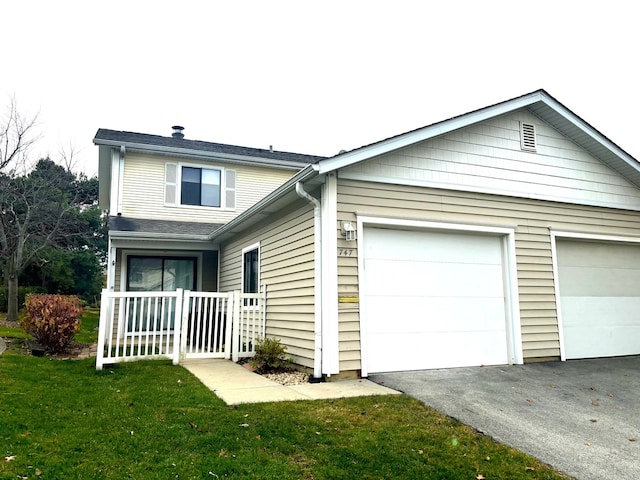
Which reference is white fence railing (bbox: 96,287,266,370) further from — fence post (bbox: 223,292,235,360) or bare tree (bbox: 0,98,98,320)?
bare tree (bbox: 0,98,98,320)

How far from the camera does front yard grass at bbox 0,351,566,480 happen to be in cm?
311

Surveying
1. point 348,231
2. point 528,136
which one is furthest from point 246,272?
point 528,136

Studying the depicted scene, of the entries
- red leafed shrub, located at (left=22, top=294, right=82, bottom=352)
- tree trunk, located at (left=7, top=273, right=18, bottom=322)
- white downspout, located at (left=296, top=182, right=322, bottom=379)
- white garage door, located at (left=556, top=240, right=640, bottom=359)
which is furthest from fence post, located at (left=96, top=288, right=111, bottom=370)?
tree trunk, located at (left=7, top=273, right=18, bottom=322)

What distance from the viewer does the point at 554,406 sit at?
489cm

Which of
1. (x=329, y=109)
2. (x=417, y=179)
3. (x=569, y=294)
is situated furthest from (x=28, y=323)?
(x=329, y=109)

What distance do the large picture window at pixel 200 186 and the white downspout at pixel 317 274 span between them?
7.77m

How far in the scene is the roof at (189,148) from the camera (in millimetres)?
12625

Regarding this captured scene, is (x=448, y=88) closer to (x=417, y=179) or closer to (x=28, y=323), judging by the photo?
(x=417, y=179)

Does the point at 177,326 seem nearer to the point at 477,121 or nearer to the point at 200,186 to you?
the point at 477,121

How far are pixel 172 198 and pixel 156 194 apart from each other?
453 mm

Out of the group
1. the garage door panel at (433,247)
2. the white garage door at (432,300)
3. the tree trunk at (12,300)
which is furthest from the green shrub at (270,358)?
the tree trunk at (12,300)

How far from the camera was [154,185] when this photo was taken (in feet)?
42.6

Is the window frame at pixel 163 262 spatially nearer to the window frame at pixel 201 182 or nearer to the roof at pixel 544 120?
the window frame at pixel 201 182

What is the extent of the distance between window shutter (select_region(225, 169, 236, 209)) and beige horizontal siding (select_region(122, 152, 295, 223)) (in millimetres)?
110
